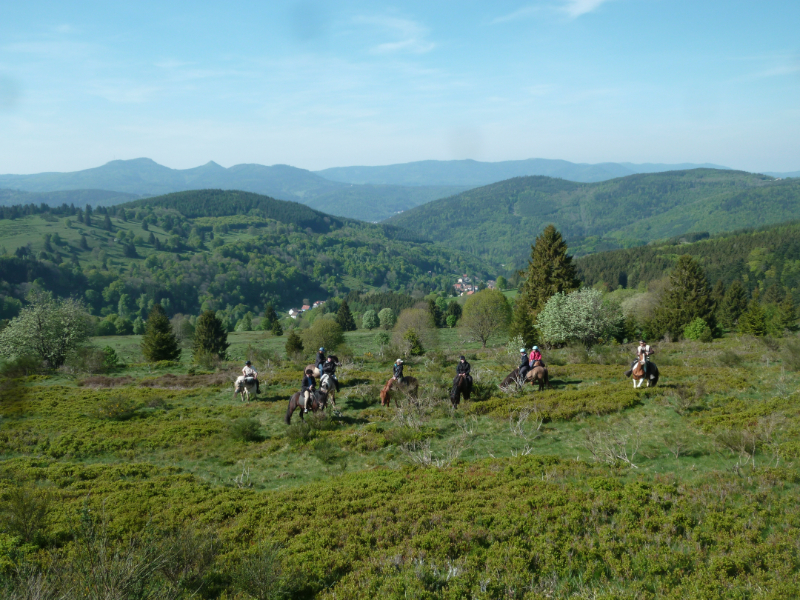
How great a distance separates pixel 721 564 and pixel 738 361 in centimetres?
1988

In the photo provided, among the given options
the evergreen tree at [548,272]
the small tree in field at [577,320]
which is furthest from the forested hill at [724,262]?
the small tree in field at [577,320]

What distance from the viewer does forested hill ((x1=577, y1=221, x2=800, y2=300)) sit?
112250mm

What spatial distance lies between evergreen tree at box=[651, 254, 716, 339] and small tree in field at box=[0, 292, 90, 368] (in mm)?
61377

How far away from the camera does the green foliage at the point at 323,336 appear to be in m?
47.2

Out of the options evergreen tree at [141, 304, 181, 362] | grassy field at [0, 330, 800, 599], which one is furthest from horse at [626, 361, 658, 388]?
evergreen tree at [141, 304, 181, 362]

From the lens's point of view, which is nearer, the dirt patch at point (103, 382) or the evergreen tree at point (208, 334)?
the dirt patch at point (103, 382)

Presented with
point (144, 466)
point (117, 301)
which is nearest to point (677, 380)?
point (144, 466)

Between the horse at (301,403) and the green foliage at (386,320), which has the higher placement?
the horse at (301,403)

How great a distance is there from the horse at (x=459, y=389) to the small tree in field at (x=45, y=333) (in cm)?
3435

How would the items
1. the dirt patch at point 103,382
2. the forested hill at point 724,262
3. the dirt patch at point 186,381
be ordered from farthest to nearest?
the forested hill at point 724,262
the dirt patch at point 103,382
the dirt patch at point 186,381

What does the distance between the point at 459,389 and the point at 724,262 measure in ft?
446

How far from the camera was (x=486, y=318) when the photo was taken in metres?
53.9

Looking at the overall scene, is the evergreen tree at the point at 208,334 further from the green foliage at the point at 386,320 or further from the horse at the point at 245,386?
the green foliage at the point at 386,320

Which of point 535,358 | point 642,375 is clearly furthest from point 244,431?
point 642,375
